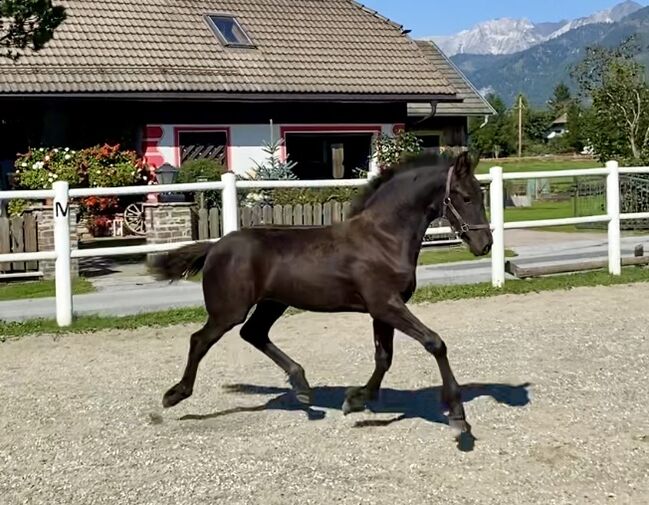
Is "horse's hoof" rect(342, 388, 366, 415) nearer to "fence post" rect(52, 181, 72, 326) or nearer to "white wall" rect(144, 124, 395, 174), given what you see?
"fence post" rect(52, 181, 72, 326)

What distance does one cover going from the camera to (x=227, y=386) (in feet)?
24.4

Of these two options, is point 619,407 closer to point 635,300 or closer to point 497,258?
point 635,300

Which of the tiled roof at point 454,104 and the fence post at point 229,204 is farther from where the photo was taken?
the tiled roof at point 454,104

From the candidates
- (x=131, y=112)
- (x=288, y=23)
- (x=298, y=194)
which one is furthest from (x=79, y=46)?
(x=298, y=194)

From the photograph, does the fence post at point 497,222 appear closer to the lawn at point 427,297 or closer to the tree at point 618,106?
the lawn at point 427,297

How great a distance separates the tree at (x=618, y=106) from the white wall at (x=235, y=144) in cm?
1242

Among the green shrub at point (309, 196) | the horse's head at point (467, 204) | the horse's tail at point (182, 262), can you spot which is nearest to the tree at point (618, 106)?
the green shrub at point (309, 196)

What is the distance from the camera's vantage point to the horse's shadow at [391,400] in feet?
21.2

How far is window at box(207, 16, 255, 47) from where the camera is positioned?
902 inches

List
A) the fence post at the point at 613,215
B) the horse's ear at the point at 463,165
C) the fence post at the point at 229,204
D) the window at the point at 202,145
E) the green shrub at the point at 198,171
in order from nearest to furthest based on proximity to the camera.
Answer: the horse's ear at the point at 463,165 < the fence post at the point at 229,204 < the fence post at the point at 613,215 < the green shrub at the point at 198,171 < the window at the point at 202,145

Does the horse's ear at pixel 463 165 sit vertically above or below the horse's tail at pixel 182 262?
above

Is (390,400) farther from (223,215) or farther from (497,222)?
(497,222)

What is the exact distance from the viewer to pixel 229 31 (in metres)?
23.6

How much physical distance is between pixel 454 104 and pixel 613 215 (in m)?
16.5
